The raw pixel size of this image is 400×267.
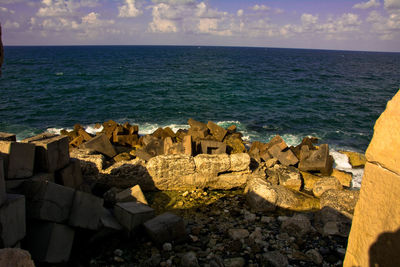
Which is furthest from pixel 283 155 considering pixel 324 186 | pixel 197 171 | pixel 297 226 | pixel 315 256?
pixel 315 256

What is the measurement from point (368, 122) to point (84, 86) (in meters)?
27.1

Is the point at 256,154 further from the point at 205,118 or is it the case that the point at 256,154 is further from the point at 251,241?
the point at 205,118

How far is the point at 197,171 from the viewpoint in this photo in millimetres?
7160

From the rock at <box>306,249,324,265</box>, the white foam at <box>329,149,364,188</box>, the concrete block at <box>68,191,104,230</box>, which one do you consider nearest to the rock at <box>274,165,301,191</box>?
the white foam at <box>329,149,364,188</box>

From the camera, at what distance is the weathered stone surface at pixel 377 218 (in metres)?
2.16

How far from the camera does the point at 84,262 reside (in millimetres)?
4328

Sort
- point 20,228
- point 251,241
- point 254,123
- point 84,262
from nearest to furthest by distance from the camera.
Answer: point 20,228
point 84,262
point 251,241
point 254,123

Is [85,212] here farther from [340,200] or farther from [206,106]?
[206,106]

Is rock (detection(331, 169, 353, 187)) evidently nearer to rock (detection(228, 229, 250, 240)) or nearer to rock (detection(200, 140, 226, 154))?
rock (detection(200, 140, 226, 154))

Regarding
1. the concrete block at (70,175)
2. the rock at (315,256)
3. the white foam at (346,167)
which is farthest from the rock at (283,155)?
the concrete block at (70,175)

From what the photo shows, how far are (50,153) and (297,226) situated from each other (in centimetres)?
493

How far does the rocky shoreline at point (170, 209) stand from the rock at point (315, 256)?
16 millimetres

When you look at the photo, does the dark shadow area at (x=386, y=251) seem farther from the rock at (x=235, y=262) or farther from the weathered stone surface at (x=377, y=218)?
the rock at (x=235, y=262)

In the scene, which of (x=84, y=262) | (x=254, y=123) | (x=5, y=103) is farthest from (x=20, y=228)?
(x=5, y=103)
